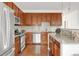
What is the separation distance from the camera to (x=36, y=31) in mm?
3816

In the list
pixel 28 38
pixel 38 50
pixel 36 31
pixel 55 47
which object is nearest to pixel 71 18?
pixel 55 47

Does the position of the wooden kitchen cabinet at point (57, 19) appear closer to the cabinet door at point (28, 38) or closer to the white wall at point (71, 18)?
the white wall at point (71, 18)


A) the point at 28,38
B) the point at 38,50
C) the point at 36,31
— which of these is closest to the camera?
the point at 28,38

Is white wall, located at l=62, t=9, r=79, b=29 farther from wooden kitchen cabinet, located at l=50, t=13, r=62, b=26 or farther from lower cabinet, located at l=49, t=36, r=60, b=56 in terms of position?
lower cabinet, located at l=49, t=36, r=60, b=56

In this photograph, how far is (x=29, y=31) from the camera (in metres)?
3.54

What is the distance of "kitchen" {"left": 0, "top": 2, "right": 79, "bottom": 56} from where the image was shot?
2.04 m

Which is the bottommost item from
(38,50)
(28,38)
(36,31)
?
(38,50)

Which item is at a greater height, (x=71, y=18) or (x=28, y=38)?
(x=71, y=18)

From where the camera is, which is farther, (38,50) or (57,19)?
(57,19)

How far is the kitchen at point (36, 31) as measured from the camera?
2.04 metres

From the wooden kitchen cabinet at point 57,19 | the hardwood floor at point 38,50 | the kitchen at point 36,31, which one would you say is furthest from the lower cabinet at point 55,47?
→ the wooden kitchen cabinet at point 57,19

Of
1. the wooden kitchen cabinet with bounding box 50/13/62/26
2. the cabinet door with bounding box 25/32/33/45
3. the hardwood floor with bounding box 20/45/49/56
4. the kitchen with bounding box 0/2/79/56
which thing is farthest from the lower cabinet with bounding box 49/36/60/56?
the cabinet door with bounding box 25/32/33/45

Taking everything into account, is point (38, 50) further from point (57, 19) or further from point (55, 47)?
point (57, 19)

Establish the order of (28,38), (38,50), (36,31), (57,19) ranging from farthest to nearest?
(57,19)
(38,50)
(36,31)
(28,38)
